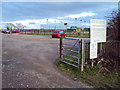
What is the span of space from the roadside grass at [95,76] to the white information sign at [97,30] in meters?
1.14

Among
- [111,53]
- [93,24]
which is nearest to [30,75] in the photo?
[93,24]

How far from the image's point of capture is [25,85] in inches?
155

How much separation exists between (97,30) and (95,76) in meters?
1.75

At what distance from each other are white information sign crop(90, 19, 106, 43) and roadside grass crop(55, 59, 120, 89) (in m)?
1.14

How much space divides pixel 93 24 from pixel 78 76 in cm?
203

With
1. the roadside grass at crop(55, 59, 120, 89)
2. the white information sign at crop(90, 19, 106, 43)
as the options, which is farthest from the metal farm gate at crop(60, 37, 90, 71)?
the white information sign at crop(90, 19, 106, 43)

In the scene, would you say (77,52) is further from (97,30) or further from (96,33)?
(97,30)

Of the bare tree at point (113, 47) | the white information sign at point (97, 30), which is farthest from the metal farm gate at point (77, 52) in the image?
the bare tree at point (113, 47)

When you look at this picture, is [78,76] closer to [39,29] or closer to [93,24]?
[93,24]

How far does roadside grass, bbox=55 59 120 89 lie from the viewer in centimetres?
405

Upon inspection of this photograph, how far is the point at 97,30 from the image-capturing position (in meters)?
4.93

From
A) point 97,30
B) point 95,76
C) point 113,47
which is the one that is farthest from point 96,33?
point 95,76

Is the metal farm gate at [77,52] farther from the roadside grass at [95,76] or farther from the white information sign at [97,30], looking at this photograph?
the white information sign at [97,30]

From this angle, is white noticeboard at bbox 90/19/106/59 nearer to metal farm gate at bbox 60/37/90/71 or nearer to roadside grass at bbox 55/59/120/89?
metal farm gate at bbox 60/37/90/71
